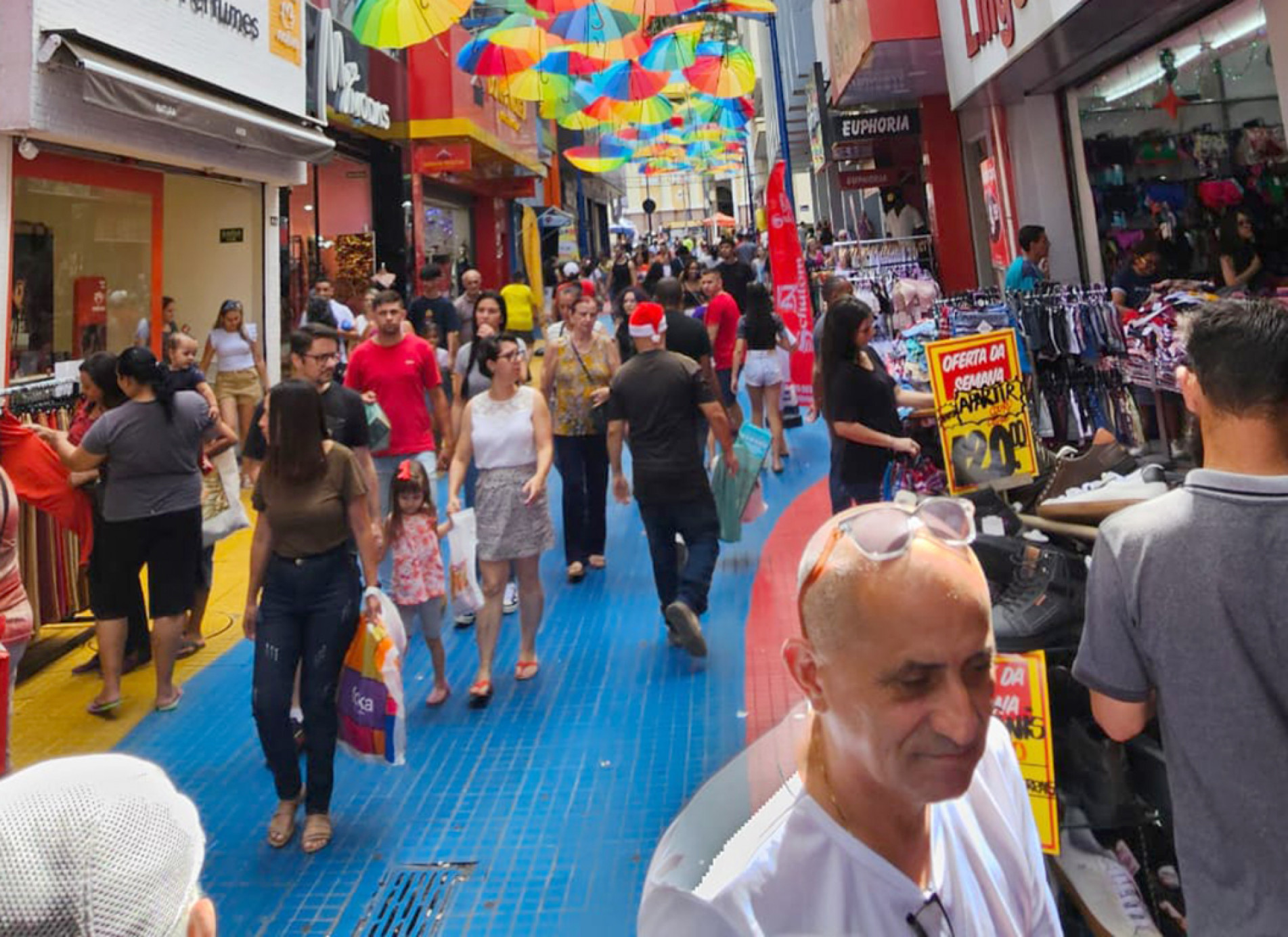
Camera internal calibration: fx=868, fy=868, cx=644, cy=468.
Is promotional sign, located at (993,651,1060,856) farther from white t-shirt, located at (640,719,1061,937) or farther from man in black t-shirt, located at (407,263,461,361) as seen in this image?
man in black t-shirt, located at (407,263,461,361)

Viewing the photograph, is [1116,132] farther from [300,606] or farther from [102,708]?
[102,708]

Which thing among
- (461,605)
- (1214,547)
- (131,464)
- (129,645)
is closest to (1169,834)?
(1214,547)

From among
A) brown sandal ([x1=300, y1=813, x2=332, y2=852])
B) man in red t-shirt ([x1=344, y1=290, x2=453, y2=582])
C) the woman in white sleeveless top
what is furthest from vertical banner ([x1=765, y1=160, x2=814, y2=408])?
brown sandal ([x1=300, y1=813, x2=332, y2=852])

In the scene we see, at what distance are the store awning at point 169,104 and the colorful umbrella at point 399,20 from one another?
4.39 ft

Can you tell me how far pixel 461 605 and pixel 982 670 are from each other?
4.51 meters

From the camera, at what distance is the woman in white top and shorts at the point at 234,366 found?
874cm

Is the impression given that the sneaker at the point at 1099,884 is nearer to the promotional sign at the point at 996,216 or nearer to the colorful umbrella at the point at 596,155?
the promotional sign at the point at 996,216

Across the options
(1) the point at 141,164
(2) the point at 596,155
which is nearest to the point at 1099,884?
(1) the point at 141,164

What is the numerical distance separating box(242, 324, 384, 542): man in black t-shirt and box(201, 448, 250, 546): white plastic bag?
0.85 meters

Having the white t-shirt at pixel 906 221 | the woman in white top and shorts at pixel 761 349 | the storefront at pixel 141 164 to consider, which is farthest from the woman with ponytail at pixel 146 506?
the white t-shirt at pixel 906 221

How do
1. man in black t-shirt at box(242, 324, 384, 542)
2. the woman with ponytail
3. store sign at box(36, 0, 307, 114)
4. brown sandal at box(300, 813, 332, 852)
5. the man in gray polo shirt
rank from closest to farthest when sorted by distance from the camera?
the man in gray polo shirt < brown sandal at box(300, 813, 332, 852) < the woman with ponytail < man in black t-shirt at box(242, 324, 384, 542) < store sign at box(36, 0, 307, 114)

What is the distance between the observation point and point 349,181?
1435cm

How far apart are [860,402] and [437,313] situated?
5.02m

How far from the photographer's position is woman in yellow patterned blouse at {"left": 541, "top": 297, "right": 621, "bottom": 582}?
19.4 feet
